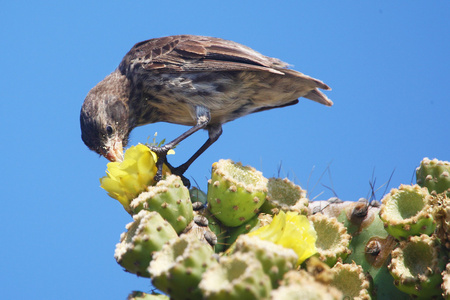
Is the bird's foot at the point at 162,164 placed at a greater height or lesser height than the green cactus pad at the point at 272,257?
greater

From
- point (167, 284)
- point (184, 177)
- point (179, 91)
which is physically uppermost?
point (179, 91)

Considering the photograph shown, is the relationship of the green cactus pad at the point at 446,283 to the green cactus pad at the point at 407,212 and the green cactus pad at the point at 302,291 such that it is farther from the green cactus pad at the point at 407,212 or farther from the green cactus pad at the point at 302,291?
the green cactus pad at the point at 302,291

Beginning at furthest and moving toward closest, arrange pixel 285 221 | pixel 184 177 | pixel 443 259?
pixel 184 177
pixel 443 259
pixel 285 221

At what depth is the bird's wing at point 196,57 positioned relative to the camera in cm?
375

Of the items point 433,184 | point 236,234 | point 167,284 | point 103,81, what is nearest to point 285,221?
point 167,284

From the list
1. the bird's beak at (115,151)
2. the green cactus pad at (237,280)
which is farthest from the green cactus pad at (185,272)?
the bird's beak at (115,151)

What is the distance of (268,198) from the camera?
91.4 inches

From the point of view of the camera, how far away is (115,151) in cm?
Result: 380

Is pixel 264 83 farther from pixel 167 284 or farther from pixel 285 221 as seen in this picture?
pixel 167 284

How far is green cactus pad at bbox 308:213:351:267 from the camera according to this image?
80.0 inches

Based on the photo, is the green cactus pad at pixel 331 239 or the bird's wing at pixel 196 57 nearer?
the green cactus pad at pixel 331 239

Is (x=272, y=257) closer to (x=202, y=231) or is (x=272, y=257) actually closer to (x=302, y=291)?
(x=302, y=291)

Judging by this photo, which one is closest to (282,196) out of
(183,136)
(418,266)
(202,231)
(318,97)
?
(202,231)

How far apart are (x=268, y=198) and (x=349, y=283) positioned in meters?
0.52
